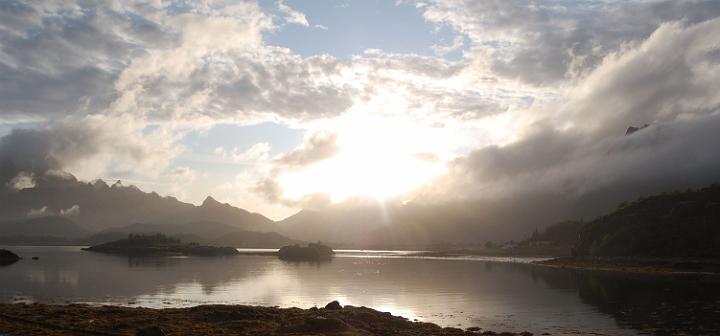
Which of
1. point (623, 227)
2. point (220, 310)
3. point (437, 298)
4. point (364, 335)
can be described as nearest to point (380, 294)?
point (437, 298)

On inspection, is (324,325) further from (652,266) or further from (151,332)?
(652,266)

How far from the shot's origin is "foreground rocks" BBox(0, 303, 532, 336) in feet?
147

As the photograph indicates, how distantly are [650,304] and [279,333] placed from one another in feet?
167

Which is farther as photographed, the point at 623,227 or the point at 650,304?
the point at 623,227

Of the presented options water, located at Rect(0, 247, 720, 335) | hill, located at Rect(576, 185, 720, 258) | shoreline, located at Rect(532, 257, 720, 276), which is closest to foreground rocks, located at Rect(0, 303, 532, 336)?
water, located at Rect(0, 247, 720, 335)

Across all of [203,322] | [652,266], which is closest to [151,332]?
[203,322]

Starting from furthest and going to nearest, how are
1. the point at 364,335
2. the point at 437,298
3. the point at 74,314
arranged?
the point at 437,298
the point at 74,314
the point at 364,335

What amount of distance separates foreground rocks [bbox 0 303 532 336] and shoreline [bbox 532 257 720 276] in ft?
316

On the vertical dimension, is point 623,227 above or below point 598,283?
above

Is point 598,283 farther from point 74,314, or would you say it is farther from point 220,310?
point 74,314

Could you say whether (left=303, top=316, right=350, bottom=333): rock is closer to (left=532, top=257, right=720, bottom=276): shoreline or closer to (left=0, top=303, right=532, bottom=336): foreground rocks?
(left=0, top=303, right=532, bottom=336): foreground rocks

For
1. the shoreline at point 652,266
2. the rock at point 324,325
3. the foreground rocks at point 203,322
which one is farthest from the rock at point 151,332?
the shoreline at point 652,266

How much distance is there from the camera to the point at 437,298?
262 feet

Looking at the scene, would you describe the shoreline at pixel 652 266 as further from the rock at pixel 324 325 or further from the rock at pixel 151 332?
the rock at pixel 151 332
